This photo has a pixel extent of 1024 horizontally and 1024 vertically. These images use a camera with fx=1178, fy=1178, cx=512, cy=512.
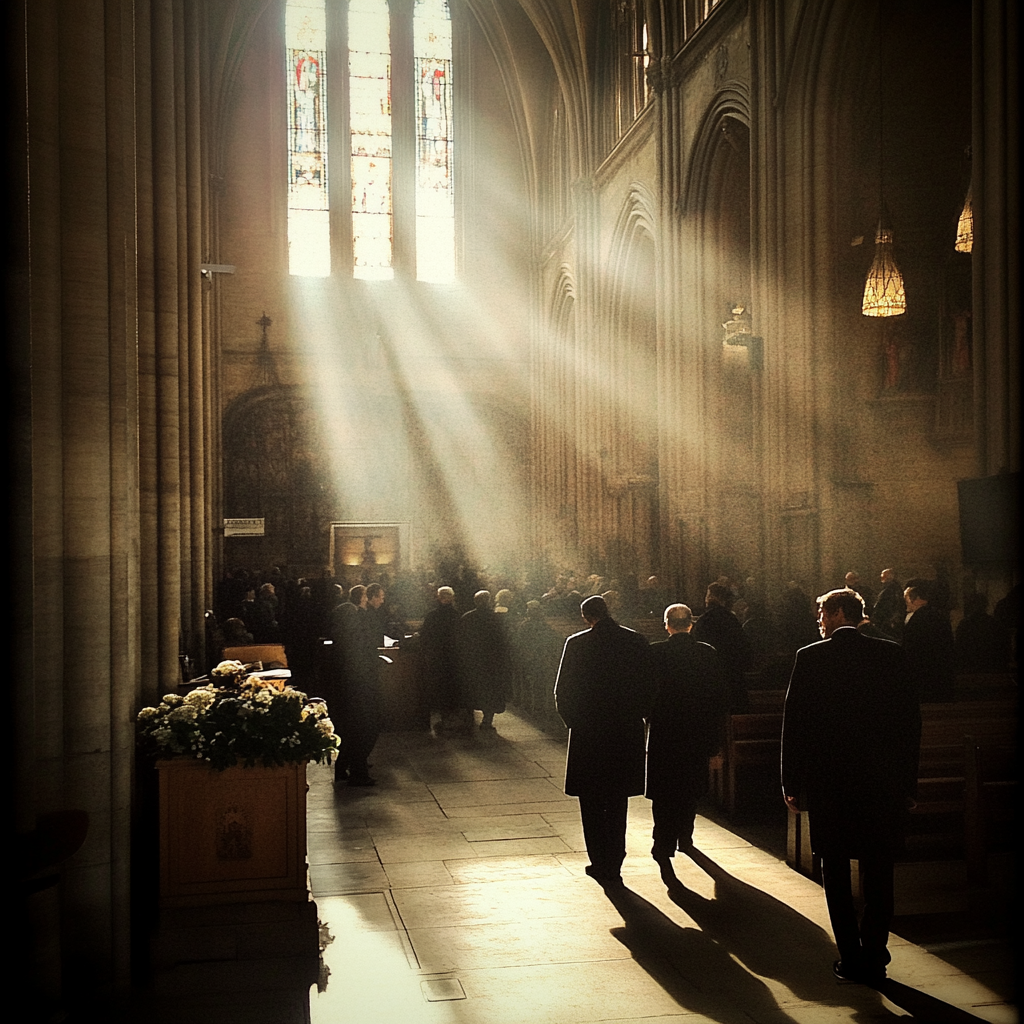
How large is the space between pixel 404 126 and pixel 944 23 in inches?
549

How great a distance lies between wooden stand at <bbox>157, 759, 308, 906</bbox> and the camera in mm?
5461

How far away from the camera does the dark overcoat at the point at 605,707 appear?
6.50m

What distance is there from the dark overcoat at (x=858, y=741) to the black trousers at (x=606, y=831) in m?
1.67

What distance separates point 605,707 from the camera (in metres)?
6.52

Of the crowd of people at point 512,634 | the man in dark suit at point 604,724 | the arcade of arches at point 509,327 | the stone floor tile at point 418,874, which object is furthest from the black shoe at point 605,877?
the arcade of arches at point 509,327

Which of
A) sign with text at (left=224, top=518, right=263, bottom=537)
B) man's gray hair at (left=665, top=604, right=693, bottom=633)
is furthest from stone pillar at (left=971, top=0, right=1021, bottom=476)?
sign with text at (left=224, top=518, right=263, bottom=537)

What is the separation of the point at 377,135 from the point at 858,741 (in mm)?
22907

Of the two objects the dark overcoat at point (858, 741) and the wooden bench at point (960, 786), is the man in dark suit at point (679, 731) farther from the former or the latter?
the dark overcoat at point (858, 741)

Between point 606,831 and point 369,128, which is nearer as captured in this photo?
point 606,831

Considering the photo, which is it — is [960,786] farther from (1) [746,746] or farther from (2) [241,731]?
(2) [241,731]

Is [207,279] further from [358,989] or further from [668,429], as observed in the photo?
[358,989]

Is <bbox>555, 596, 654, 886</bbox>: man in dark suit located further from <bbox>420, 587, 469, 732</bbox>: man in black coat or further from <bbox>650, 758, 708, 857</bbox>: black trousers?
<bbox>420, 587, 469, 732</bbox>: man in black coat

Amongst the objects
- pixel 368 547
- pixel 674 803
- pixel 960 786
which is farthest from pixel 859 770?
pixel 368 547

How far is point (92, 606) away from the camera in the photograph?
4.82 metres
